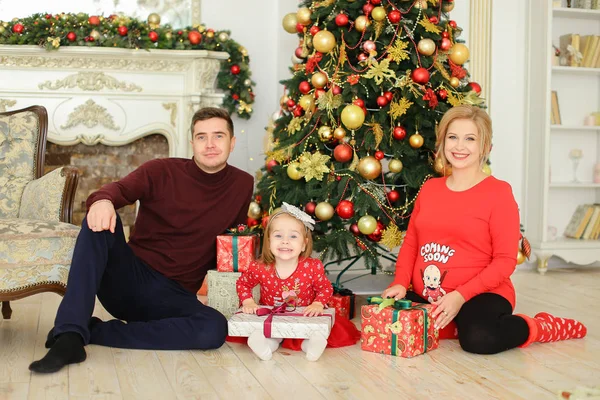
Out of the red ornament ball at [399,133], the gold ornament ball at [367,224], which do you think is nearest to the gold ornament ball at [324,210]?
the gold ornament ball at [367,224]

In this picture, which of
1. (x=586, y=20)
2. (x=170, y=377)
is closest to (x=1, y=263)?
(x=170, y=377)

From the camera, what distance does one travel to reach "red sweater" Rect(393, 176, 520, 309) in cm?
282

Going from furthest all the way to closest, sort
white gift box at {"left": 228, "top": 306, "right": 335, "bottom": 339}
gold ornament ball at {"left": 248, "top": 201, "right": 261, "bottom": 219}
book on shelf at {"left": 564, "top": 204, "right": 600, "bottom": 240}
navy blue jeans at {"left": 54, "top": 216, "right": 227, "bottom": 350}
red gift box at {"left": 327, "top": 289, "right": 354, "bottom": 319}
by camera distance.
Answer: book on shelf at {"left": 564, "top": 204, "right": 600, "bottom": 240} → gold ornament ball at {"left": 248, "top": 201, "right": 261, "bottom": 219} → red gift box at {"left": 327, "top": 289, "right": 354, "bottom": 319} → white gift box at {"left": 228, "top": 306, "right": 335, "bottom": 339} → navy blue jeans at {"left": 54, "top": 216, "right": 227, "bottom": 350}

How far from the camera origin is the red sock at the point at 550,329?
284 cm

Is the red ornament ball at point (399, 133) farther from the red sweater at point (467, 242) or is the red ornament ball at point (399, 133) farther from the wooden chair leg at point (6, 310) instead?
the wooden chair leg at point (6, 310)

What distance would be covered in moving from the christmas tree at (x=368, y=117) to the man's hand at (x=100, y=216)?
3.60 ft

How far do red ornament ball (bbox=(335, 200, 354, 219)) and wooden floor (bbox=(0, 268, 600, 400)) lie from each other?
2.37 ft

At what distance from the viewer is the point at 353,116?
332 cm

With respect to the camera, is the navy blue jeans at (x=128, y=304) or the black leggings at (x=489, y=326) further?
the black leggings at (x=489, y=326)

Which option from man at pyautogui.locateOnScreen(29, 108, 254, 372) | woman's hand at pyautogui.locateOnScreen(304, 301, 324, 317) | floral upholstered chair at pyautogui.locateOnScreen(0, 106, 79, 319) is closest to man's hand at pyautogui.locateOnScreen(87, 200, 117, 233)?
man at pyautogui.locateOnScreen(29, 108, 254, 372)

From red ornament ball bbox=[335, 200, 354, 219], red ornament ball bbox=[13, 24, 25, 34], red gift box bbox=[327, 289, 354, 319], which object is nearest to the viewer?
red gift box bbox=[327, 289, 354, 319]

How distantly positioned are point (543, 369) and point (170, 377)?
4.03 ft

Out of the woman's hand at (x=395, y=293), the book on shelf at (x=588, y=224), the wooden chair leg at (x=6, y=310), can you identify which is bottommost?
the wooden chair leg at (x=6, y=310)

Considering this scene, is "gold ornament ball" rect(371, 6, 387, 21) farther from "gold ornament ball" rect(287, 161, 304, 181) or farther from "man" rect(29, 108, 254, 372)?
"man" rect(29, 108, 254, 372)
